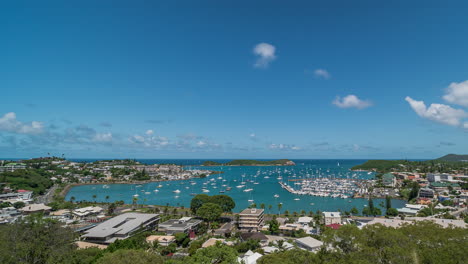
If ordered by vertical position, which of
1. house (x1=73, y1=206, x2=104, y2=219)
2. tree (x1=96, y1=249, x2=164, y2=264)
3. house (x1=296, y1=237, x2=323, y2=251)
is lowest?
house (x1=73, y1=206, x2=104, y2=219)

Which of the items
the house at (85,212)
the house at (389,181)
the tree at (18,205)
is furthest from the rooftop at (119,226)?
the house at (389,181)

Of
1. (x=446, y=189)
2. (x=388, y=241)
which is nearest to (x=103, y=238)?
(x=388, y=241)

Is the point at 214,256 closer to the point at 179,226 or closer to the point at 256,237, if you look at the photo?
the point at 256,237

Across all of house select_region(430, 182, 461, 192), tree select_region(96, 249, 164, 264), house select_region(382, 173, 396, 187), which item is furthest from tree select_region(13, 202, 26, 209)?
house select_region(430, 182, 461, 192)

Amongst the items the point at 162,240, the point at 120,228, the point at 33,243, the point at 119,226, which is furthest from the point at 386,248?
the point at 119,226

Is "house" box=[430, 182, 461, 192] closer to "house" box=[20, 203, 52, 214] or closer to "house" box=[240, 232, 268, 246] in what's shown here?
"house" box=[240, 232, 268, 246]

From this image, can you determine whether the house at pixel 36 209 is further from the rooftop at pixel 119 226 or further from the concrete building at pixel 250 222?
the concrete building at pixel 250 222

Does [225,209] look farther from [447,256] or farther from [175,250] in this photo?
[447,256]

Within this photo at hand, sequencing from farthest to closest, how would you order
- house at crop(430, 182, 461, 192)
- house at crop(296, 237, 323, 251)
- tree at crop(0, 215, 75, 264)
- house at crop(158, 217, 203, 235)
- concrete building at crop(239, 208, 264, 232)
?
1. house at crop(430, 182, 461, 192)
2. concrete building at crop(239, 208, 264, 232)
3. house at crop(158, 217, 203, 235)
4. house at crop(296, 237, 323, 251)
5. tree at crop(0, 215, 75, 264)
